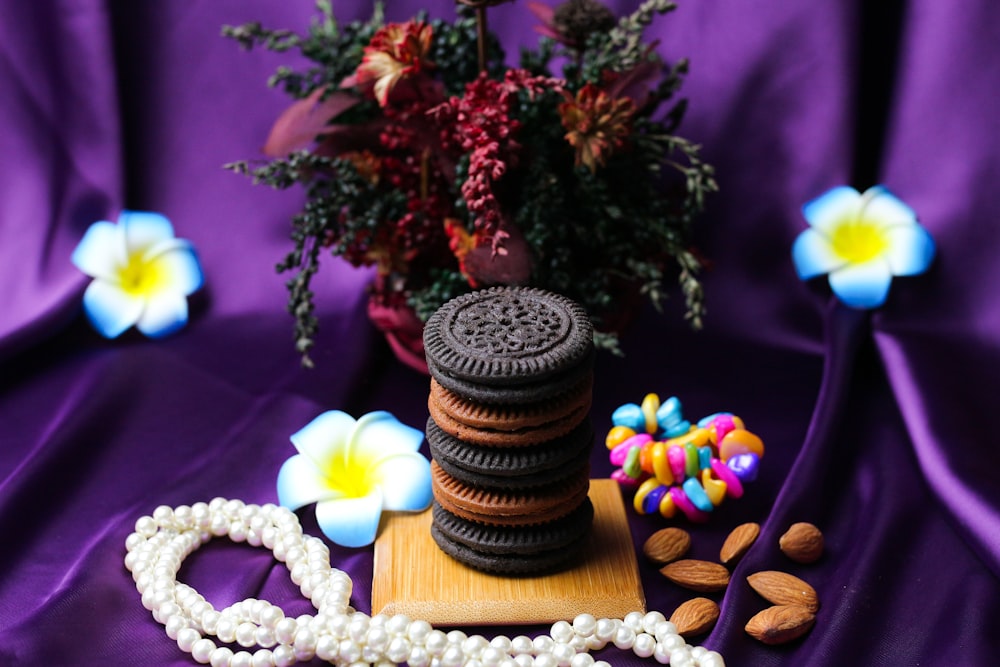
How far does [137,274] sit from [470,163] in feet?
2.32

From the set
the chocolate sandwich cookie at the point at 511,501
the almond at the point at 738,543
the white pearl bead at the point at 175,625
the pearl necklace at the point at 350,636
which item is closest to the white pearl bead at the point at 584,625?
the pearl necklace at the point at 350,636

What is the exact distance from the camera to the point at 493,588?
4.20 ft

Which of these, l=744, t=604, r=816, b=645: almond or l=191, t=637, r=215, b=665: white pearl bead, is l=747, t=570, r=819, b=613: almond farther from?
l=191, t=637, r=215, b=665: white pearl bead

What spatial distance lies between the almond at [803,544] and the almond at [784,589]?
0.14 ft

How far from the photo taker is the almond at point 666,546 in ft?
4.42

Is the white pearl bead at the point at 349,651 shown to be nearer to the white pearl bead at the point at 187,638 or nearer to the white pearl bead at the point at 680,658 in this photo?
the white pearl bead at the point at 187,638

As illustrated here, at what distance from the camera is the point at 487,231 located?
1.43 meters

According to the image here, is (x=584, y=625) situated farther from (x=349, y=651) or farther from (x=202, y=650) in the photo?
(x=202, y=650)

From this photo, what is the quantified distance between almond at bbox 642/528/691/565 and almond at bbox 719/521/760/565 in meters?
0.05

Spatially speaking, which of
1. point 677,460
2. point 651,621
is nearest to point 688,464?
point 677,460

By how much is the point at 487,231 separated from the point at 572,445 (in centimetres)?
33

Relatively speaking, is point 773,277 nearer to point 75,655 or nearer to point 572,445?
point 572,445

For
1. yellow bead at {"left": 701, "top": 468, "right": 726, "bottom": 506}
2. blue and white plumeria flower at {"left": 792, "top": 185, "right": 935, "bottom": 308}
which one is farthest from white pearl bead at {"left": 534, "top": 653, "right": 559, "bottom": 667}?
blue and white plumeria flower at {"left": 792, "top": 185, "right": 935, "bottom": 308}

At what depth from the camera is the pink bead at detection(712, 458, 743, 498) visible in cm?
139
